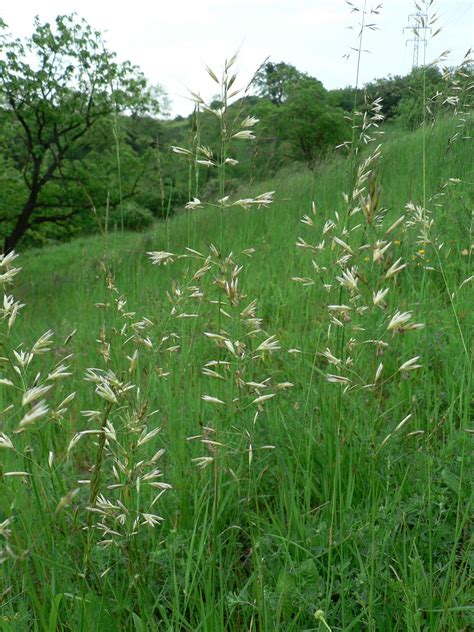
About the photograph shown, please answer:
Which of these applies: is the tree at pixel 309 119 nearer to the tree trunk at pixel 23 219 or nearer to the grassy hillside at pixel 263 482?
the tree trunk at pixel 23 219

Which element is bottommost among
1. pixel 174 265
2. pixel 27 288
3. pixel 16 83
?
pixel 27 288

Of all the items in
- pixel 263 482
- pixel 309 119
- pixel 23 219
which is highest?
→ pixel 309 119

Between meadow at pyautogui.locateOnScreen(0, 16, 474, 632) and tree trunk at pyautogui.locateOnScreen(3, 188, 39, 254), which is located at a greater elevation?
tree trunk at pyautogui.locateOnScreen(3, 188, 39, 254)

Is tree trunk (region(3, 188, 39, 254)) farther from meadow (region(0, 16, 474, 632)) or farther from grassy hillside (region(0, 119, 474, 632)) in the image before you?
meadow (region(0, 16, 474, 632))

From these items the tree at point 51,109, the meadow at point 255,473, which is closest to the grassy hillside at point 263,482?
the meadow at point 255,473

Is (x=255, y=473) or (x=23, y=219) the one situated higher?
(x=23, y=219)

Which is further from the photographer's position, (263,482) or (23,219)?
(23,219)

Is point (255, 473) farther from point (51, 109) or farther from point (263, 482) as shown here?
point (51, 109)

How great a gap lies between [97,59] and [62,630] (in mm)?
15554

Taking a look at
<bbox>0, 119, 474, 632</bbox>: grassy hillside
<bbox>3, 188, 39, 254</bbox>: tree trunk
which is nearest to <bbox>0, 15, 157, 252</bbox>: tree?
<bbox>3, 188, 39, 254</bbox>: tree trunk

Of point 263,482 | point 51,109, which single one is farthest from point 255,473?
point 51,109

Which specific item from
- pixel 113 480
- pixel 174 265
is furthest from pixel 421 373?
pixel 174 265

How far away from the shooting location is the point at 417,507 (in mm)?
1534

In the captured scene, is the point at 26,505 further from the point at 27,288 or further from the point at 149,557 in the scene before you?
the point at 27,288
